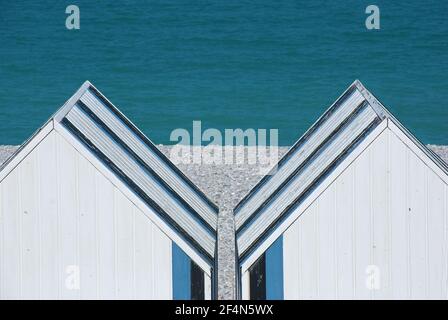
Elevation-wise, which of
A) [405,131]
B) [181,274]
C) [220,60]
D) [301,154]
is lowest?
[181,274]

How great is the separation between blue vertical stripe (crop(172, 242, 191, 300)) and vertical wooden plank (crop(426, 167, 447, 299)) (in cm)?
268

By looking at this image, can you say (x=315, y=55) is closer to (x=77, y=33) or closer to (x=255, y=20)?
(x=255, y=20)

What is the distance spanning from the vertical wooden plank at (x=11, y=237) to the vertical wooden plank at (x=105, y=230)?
3.04 ft

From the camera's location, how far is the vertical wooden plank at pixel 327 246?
13.0 metres

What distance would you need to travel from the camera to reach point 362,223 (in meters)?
13.0

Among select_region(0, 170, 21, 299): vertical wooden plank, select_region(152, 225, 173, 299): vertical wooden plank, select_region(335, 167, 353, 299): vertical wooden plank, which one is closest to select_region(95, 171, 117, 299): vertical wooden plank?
select_region(152, 225, 173, 299): vertical wooden plank

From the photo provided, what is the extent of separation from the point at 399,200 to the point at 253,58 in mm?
23092

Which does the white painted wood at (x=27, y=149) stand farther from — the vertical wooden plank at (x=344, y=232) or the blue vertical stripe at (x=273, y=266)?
the vertical wooden plank at (x=344, y=232)

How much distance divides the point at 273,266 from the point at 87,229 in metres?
2.10

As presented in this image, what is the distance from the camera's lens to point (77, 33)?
38.8 metres

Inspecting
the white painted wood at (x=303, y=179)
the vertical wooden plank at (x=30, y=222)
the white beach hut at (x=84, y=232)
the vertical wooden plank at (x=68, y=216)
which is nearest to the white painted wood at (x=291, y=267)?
the white painted wood at (x=303, y=179)

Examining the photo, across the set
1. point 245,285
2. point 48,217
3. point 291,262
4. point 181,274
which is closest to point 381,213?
point 291,262

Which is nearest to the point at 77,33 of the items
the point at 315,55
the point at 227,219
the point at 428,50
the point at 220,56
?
the point at 220,56

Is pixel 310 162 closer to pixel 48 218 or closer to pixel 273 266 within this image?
pixel 273 266
